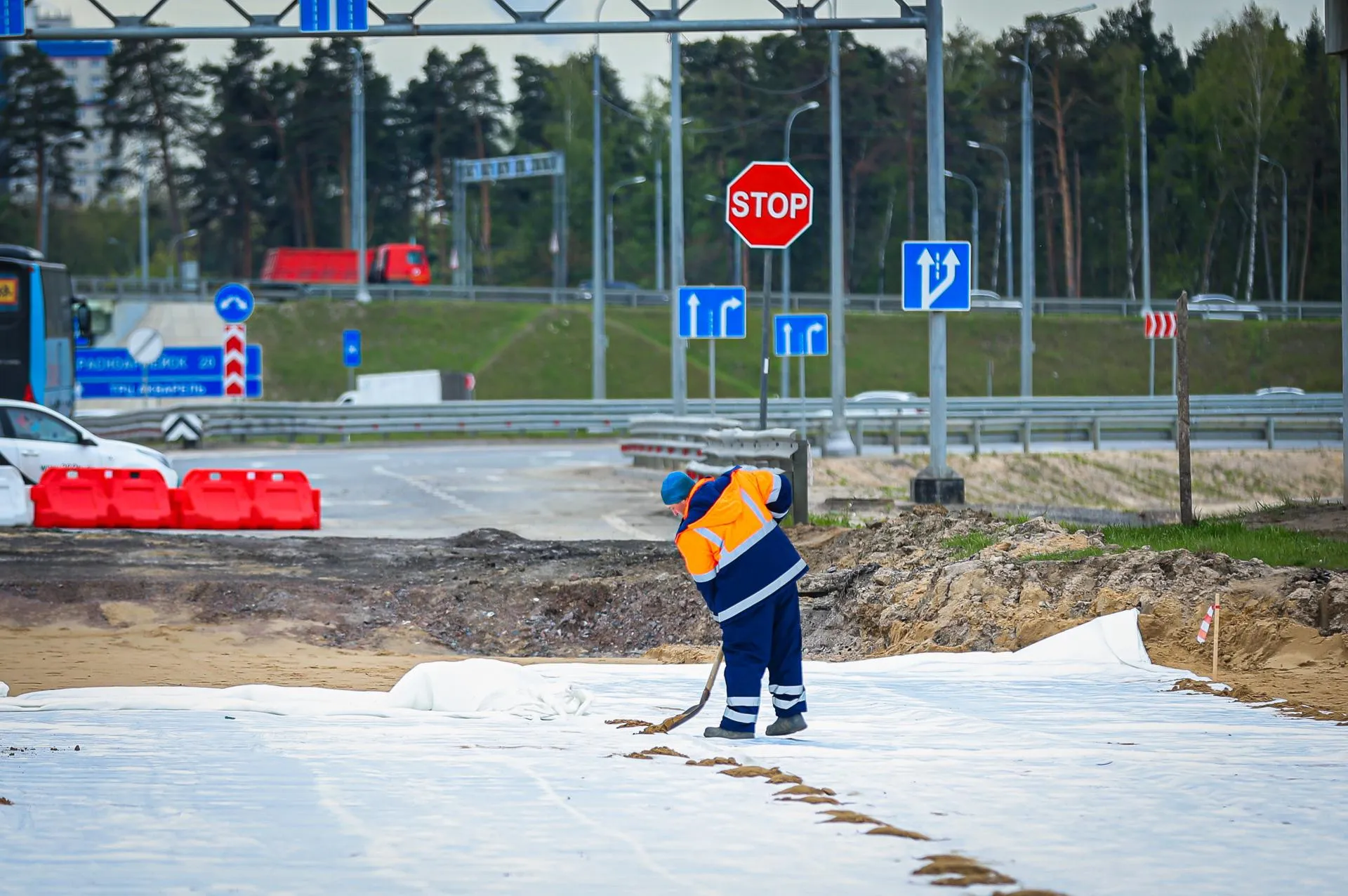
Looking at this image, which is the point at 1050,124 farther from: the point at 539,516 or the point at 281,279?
the point at 539,516

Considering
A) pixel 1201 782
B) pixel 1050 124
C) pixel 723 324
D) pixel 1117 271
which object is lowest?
pixel 1201 782

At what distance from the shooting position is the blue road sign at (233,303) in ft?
111

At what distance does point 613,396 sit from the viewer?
67688 millimetres

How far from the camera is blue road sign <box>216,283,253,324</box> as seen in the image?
33.9 metres

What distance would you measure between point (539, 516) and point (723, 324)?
218 inches

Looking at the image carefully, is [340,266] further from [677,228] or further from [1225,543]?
[1225,543]

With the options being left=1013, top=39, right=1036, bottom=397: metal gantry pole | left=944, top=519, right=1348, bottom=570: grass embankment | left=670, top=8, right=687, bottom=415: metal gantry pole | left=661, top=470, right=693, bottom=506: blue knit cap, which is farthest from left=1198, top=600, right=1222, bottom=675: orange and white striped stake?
left=1013, top=39, right=1036, bottom=397: metal gantry pole

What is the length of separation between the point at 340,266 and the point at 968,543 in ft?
235

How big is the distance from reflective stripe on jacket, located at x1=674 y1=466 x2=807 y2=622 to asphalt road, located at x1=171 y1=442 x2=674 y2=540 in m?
11.3

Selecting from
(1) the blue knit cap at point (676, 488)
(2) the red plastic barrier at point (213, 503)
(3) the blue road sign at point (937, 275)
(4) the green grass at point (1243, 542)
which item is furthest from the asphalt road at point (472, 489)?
(1) the blue knit cap at point (676, 488)

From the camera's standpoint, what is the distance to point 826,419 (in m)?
33.6

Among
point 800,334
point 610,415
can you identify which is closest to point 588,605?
point 800,334

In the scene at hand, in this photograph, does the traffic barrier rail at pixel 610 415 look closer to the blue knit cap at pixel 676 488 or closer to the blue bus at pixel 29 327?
the blue bus at pixel 29 327

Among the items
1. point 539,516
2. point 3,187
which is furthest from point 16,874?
point 3,187
